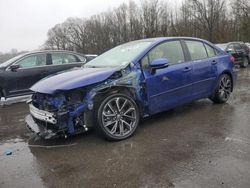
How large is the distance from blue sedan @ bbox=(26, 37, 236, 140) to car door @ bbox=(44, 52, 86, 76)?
3.69m

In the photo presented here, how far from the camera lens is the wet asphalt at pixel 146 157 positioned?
327 centimetres

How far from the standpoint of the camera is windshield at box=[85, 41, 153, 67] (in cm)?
498

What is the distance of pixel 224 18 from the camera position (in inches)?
1587

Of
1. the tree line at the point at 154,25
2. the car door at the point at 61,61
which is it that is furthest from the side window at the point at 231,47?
the tree line at the point at 154,25

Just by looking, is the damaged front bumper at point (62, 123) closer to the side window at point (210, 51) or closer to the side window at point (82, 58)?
the side window at point (210, 51)

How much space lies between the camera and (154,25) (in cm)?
4831

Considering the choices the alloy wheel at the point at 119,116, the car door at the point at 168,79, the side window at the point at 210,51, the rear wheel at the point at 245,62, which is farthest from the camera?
the rear wheel at the point at 245,62

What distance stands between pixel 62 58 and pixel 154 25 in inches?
1610

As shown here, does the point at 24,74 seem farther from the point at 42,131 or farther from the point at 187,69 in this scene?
the point at 187,69

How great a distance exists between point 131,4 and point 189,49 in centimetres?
5360

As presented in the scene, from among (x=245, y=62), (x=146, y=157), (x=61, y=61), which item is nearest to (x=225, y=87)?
(x=146, y=157)

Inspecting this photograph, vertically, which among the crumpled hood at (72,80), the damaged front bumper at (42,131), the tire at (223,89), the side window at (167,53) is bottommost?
the damaged front bumper at (42,131)

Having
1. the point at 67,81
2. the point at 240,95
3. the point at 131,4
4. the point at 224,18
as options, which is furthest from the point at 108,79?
A: the point at 131,4

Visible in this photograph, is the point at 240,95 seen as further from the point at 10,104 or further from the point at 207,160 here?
the point at 10,104
